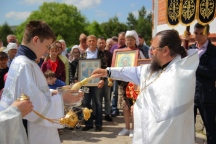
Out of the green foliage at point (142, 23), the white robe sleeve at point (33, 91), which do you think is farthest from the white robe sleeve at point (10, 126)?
the green foliage at point (142, 23)

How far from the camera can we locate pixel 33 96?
2359mm

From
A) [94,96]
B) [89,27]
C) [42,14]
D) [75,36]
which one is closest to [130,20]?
[89,27]

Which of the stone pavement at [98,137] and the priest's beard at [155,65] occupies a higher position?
the priest's beard at [155,65]

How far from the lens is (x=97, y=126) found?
613 cm

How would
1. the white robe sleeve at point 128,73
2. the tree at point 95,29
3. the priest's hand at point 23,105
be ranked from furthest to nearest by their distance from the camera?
the tree at point 95,29 → the white robe sleeve at point 128,73 → the priest's hand at point 23,105

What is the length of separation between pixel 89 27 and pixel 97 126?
6453 cm

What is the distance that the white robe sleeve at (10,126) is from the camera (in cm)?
179

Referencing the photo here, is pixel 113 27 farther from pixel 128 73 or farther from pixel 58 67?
pixel 128 73

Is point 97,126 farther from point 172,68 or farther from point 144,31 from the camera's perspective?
point 144,31

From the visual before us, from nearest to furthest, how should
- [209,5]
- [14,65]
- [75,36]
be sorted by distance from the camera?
1. [14,65]
2. [209,5]
3. [75,36]

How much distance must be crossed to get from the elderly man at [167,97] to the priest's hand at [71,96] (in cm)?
60

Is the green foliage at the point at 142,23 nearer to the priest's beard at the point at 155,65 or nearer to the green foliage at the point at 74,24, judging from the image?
the green foliage at the point at 74,24

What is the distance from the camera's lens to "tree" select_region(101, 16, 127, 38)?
5998 cm

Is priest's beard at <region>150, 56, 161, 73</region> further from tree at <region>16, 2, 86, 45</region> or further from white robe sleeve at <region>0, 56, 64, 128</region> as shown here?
tree at <region>16, 2, 86, 45</region>
